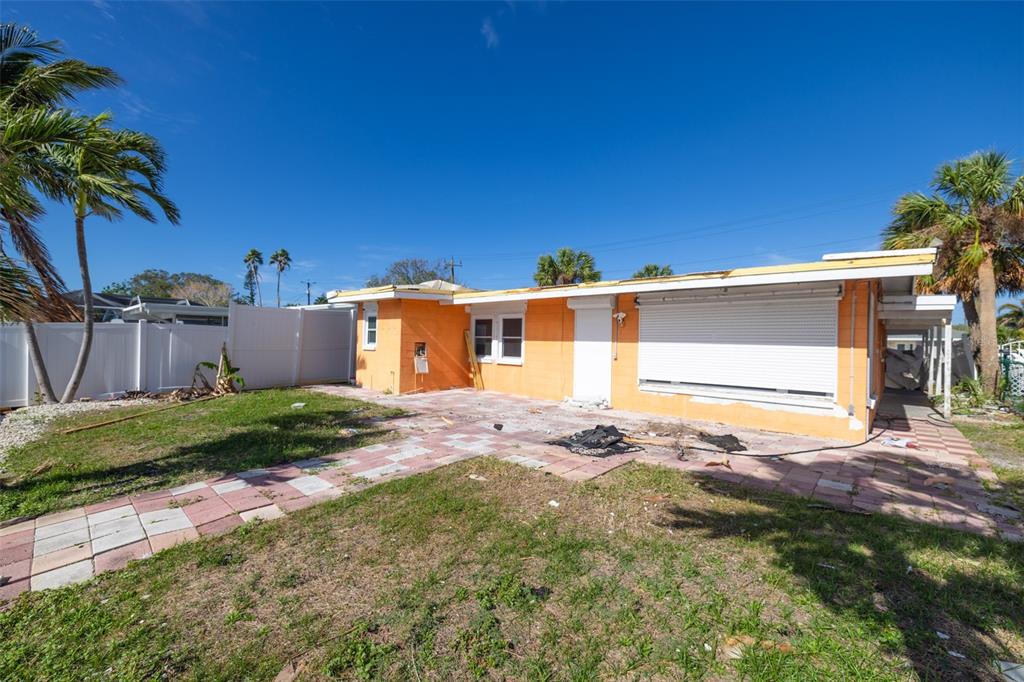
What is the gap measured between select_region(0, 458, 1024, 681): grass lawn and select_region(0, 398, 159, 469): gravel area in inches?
183

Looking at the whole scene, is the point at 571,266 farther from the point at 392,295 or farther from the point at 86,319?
the point at 86,319

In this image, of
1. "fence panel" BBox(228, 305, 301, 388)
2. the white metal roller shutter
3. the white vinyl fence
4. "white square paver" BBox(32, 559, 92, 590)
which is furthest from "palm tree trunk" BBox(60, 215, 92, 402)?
the white metal roller shutter

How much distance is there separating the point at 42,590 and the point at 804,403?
29.8 feet

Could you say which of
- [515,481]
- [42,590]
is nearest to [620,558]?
[515,481]

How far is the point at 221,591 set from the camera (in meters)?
2.65

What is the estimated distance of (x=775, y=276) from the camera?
680 centimetres

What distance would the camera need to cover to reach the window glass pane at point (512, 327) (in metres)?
11.4

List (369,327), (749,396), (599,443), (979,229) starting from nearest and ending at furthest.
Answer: (599,443)
(749,396)
(979,229)
(369,327)

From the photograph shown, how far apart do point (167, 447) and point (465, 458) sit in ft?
13.7

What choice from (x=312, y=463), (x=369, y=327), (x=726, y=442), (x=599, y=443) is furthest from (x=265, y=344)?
(x=726, y=442)

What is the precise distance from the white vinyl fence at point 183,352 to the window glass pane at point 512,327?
5.33 metres

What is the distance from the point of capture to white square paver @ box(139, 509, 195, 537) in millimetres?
3453

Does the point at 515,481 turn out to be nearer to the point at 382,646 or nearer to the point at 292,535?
the point at 292,535

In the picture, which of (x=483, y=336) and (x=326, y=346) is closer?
(x=483, y=336)
